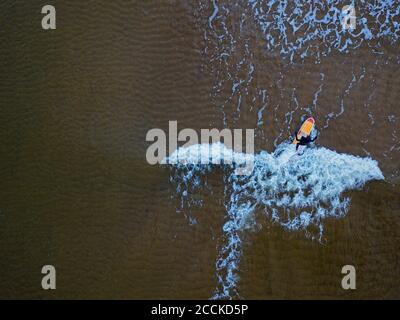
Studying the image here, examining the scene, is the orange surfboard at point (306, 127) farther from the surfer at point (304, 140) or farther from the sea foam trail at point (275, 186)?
the sea foam trail at point (275, 186)

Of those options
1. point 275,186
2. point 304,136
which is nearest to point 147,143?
point 275,186

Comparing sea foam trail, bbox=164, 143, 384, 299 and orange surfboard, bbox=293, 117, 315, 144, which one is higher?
orange surfboard, bbox=293, 117, 315, 144

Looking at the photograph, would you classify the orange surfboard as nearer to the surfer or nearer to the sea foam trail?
the surfer

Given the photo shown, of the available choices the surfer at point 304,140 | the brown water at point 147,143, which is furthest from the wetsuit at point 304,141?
the brown water at point 147,143

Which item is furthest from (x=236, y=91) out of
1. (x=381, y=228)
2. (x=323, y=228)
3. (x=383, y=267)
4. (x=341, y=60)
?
(x=383, y=267)

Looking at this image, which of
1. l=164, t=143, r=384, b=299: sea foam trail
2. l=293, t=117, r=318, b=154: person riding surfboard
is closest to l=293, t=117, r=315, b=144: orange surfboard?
l=293, t=117, r=318, b=154: person riding surfboard

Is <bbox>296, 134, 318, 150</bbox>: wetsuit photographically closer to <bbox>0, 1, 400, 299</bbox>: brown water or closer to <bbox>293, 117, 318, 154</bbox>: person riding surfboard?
<bbox>293, 117, 318, 154</bbox>: person riding surfboard

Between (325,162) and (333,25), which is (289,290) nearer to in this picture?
(325,162)

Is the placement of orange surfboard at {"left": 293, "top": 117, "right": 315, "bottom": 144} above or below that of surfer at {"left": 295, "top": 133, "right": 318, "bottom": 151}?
above

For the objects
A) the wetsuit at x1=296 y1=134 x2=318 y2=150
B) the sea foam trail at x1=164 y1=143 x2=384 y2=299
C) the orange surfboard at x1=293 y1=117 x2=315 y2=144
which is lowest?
the sea foam trail at x1=164 y1=143 x2=384 y2=299
